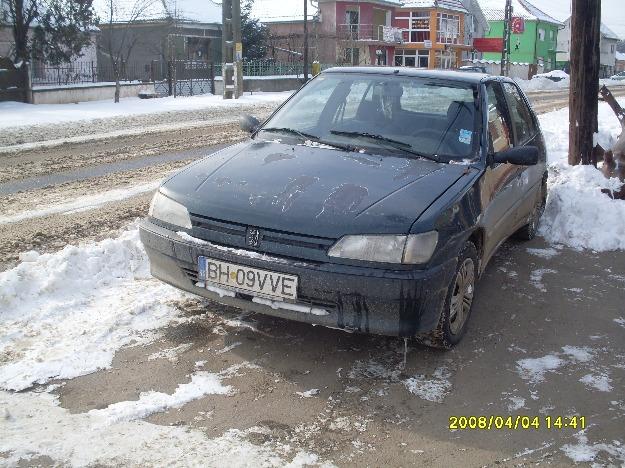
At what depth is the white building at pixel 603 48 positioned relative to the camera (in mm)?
81375

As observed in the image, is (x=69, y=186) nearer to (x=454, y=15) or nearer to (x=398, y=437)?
(x=398, y=437)

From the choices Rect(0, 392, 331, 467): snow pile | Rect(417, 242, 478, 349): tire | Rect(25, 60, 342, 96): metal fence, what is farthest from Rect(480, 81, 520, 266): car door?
Rect(25, 60, 342, 96): metal fence

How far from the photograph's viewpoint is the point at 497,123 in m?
4.96

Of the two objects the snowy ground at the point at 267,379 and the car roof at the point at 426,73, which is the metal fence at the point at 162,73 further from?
the snowy ground at the point at 267,379

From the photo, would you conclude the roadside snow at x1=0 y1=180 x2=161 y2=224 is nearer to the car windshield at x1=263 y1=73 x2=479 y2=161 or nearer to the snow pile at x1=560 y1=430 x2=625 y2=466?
the car windshield at x1=263 y1=73 x2=479 y2=161

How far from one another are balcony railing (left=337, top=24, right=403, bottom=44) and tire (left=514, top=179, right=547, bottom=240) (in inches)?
1704

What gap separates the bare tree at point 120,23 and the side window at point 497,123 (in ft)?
71.2

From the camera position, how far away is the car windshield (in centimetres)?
451

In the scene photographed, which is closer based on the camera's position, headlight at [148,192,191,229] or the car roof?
headlight at [148,192,191,229]

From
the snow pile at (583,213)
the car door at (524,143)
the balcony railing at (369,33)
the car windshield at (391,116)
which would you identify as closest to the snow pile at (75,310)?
the car windshield at (391,116)

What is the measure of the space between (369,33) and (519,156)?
162 feet

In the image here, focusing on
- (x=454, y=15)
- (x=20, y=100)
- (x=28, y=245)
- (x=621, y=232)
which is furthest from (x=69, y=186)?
(x=454, y=15)

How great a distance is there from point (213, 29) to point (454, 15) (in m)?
26.6

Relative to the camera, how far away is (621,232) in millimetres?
6484
